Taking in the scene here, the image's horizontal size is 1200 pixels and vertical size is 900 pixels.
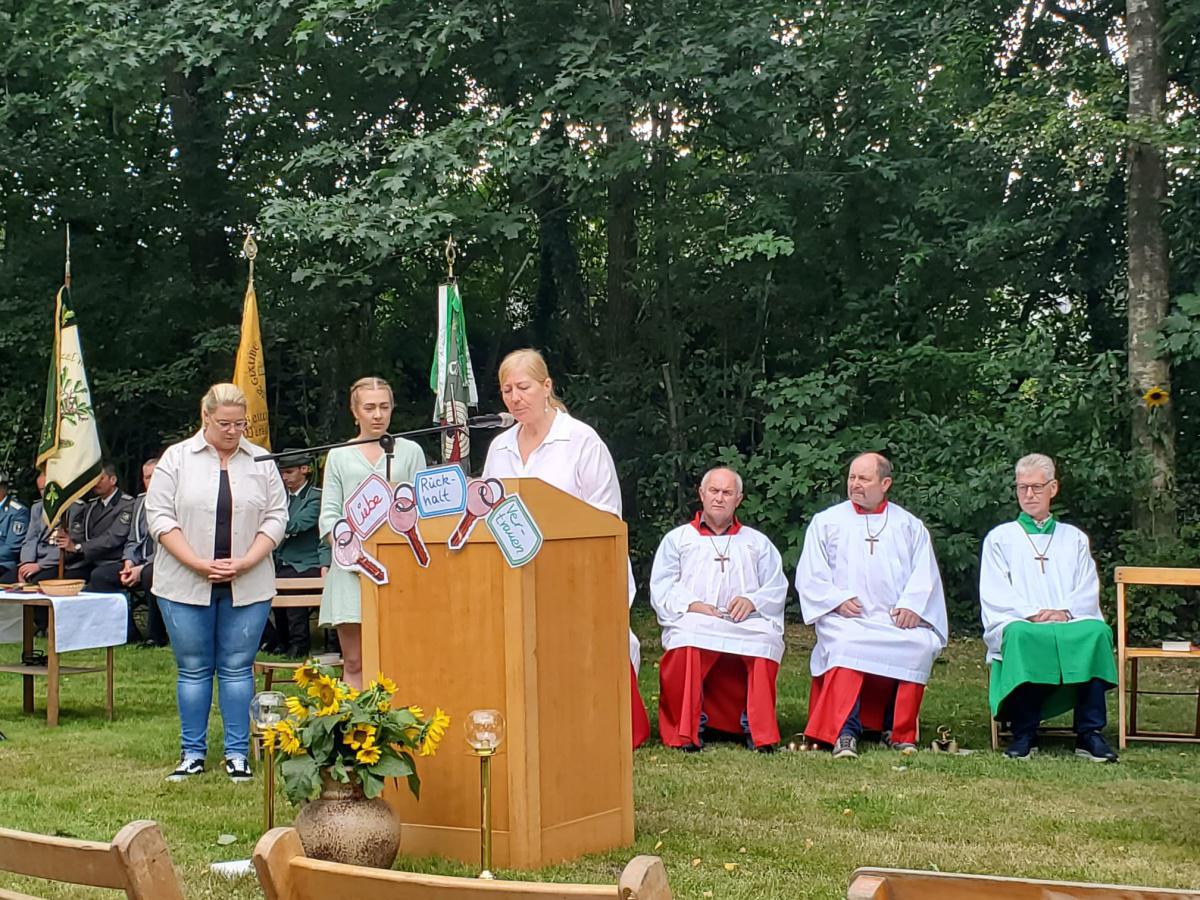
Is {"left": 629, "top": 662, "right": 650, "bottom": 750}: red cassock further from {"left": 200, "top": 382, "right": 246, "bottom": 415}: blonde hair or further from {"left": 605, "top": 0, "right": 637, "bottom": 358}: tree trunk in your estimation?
{"left": 605, "top": 0, "right": 637, "bottom": 358}: tree trunk

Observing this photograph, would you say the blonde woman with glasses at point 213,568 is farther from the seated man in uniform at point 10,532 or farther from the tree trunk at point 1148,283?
the seated man in uniform at point 10,532

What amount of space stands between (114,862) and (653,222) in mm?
A: 12152

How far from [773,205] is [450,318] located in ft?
13.4

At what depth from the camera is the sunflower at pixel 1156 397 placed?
10.6 metres

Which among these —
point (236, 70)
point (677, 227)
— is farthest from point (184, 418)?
point (677, 227)

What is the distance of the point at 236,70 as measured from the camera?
11891 millimetres

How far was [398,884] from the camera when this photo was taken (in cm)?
168

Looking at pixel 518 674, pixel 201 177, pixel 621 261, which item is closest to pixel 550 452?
pixel 518 674

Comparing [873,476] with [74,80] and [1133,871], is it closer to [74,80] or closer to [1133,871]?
[1133,871]

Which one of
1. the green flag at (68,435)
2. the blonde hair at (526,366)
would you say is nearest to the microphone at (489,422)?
the blonde hair at (526,366)

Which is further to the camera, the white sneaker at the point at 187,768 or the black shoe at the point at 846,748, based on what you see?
the black shoe at the point at 846,748

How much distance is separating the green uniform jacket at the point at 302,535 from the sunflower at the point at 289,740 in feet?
23.3

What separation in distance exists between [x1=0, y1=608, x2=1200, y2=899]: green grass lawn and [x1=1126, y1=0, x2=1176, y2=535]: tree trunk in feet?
11.1

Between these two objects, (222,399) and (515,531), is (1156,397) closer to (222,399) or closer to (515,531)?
(222,399)
